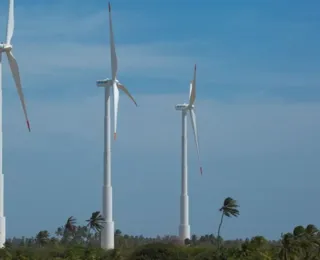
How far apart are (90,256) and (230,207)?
32.8m

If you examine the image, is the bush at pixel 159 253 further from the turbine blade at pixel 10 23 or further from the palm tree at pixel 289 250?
the turbine blade at pixel 10 23

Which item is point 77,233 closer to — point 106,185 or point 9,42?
point 106,185

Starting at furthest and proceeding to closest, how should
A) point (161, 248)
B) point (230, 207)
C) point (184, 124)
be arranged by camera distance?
point (184, 124) < point (230, 207) < point (161, 248)

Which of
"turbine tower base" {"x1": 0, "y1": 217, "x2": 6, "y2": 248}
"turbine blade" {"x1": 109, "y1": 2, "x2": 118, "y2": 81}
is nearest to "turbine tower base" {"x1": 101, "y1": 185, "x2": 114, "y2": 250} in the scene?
"turbine blade" {"x1": 109, "y1": 2, "x2": 118, "y2": 81}

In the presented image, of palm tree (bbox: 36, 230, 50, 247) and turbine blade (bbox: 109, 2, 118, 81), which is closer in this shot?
turbine blade (bbox: 109, 2, 118, 81)

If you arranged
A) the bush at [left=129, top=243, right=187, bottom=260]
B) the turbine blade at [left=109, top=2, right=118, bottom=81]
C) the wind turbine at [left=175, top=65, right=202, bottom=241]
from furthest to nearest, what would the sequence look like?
the wind turbine at [left=175, top=65, right=202, bottom=241] → the turbine blade at [left=109, top=2, right=118, bottom=81] → the bush at [left=129, top=243, right=187, bottom=260]

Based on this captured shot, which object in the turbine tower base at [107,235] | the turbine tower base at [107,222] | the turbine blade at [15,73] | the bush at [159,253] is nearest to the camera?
the turbine blade at [15,73]

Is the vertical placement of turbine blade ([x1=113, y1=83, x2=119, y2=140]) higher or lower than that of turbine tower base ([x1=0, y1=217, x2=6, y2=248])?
higher

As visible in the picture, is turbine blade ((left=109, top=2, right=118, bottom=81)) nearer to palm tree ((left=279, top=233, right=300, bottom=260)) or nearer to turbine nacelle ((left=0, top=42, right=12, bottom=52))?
turbine nacelle ((left=0, top=42, right=12, bottom=52))

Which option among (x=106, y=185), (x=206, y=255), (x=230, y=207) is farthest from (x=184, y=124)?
(x=206, y=255)

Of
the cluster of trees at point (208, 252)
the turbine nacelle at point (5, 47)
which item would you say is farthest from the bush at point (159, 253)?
the turbine nacelle at point (5, 47)

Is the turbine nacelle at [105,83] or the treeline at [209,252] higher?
the turbine nacelle at [105,83]

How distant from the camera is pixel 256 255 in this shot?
371 ft

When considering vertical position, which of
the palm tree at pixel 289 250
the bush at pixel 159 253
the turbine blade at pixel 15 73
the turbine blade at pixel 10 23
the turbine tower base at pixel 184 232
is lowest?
the palm tree at pixel 289 250
